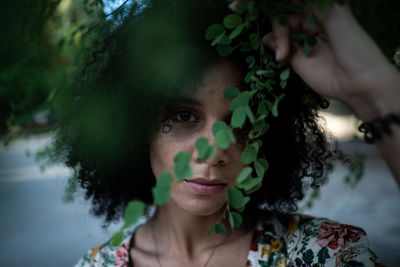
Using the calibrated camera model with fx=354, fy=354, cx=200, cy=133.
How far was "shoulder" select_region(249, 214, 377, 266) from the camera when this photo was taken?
1375 millimetres

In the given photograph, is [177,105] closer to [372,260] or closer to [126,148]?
[126,148]

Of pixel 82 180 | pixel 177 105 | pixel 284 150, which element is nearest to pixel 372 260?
pixel 284 150

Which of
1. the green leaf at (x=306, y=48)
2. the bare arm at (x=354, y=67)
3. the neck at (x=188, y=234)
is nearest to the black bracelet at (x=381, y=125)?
the bare arm at (x=354, y=67)

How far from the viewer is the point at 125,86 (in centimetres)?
156

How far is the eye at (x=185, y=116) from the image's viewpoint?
1.39 meters

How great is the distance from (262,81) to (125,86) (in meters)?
0.66

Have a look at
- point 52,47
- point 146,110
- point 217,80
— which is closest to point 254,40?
point 217,80

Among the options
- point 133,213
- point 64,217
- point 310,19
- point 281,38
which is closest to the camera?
point 133,213

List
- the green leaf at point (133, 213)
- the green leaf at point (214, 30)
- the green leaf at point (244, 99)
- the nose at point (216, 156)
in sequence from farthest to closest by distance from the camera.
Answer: the nose at point (216, 156) → the green leaf at point (214, 30) → the green leaf at point (244, 99) → the green leaf at point (133, 213)

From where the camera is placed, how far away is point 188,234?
5.71 ft

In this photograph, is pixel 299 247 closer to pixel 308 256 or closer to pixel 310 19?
pixel 308 256

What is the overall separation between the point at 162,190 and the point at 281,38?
21.9 inches

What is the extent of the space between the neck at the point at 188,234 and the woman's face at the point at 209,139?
1.09 ft

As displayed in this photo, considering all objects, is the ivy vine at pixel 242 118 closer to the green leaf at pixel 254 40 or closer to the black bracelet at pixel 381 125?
the green leaf at pixel 254 40
